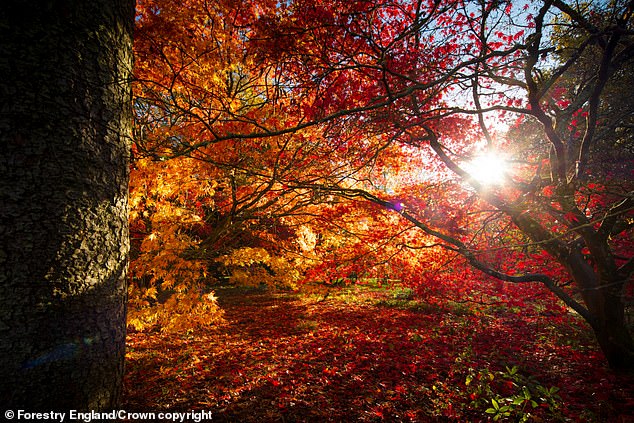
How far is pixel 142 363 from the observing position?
222 inches

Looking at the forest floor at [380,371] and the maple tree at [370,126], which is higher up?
the maple tree at [370,126]

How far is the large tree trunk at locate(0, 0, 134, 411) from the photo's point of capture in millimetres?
1087

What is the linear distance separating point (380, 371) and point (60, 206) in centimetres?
574

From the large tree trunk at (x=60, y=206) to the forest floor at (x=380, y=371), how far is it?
347 centimetres

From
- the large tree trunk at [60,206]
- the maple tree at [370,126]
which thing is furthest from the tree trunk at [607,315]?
the large tree trunk at [60,206]

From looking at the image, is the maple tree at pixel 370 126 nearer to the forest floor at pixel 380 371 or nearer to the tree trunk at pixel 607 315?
the tree trunk at pixel 607 315

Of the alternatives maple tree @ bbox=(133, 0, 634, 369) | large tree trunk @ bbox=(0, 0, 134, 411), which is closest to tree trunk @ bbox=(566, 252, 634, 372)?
maple tree @ bbox=(133, 0, 634, 369)

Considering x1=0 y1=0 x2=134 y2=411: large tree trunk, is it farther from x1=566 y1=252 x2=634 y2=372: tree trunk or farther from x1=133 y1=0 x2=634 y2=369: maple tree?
x1=566 y1=252 x2=634 y2=372: tree trunk

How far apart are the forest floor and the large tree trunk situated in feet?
11.4

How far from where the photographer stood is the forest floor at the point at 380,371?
13.0 ft

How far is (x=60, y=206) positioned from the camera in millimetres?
1193

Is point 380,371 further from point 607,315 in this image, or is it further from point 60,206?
point 60,206

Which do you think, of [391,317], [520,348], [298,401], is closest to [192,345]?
[298,401]

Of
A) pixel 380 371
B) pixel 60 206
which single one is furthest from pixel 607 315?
pixel 60 206
